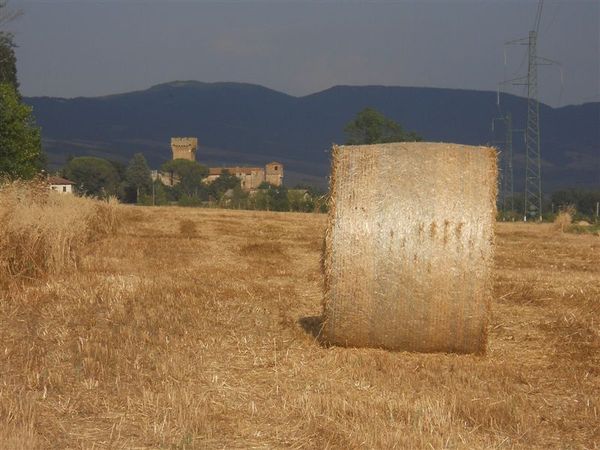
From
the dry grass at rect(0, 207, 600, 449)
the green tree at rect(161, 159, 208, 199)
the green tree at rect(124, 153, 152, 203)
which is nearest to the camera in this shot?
the dry grass at rect(0, 207, 600, 449)

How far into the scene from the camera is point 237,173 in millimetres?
140375

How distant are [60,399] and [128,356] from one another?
1.41m

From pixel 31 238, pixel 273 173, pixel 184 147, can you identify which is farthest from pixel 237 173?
pixel 31 238

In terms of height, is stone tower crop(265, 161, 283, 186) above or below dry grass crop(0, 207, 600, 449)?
above

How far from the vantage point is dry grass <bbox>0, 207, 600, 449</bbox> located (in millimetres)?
6219

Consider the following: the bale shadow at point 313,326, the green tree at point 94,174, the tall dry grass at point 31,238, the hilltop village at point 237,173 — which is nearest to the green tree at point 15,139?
the tall dry grass at point 31,238

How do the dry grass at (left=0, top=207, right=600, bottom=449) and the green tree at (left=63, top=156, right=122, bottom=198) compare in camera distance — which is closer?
the dry grass at (left=0, top=207, right=600, bottom=449)

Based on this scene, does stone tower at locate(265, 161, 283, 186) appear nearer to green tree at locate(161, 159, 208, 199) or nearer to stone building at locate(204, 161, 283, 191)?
stone building at locate(204, 161, 283, 191)

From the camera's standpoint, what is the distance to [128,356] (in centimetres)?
830

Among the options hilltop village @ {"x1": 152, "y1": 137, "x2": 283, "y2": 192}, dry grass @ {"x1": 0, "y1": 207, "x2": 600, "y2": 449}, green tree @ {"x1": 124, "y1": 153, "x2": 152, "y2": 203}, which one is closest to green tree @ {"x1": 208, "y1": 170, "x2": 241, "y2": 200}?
hilltop village @ {"x1": 152, "y1": 137, "x2": 283, "y2": 192}

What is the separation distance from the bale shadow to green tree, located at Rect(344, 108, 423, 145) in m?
Answer: 69.7

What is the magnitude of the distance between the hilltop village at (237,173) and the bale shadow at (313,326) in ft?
270

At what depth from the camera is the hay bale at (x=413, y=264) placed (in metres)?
9.14

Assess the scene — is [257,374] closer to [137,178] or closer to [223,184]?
[137,178]
